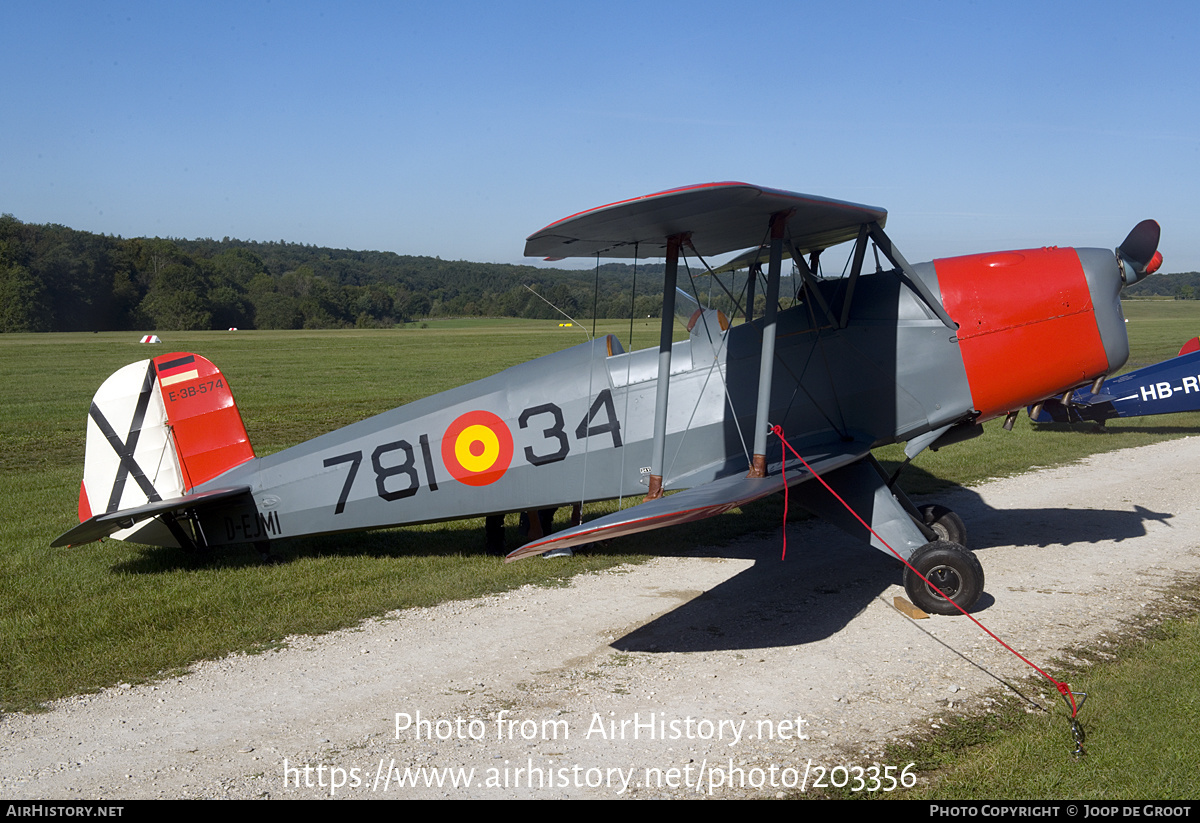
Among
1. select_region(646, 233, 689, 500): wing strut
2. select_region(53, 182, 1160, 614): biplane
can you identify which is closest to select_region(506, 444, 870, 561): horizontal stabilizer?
select_region(53, 182, 1160, 614): biplane

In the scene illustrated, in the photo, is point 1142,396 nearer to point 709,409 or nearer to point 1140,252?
point 1140,252

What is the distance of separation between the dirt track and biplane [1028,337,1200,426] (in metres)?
6.36

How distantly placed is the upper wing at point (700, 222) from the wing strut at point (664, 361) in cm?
15

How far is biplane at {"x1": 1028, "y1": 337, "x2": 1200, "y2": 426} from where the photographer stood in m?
12.7

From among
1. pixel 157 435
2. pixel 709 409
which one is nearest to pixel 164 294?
pixel 157 435

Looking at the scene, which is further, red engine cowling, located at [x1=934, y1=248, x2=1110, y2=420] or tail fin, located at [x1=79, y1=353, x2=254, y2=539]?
tail fin, located at [x1=79, y1=353, x2=254, y2=539]

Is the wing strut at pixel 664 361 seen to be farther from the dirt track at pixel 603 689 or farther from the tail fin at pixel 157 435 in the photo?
the tail fin at pixel 157 435

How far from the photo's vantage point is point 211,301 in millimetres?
81812

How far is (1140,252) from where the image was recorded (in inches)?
251

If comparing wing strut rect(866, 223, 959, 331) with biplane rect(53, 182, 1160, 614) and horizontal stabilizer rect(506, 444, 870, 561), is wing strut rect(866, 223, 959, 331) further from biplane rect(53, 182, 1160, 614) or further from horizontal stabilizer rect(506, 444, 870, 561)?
horizontal stabilizer rect(506, 444, 870, 561)

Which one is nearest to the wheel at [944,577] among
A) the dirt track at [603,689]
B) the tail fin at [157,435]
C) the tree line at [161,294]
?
the dirt track at [603,689]

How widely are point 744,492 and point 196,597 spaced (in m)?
4.23

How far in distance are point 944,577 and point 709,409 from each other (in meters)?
2.07

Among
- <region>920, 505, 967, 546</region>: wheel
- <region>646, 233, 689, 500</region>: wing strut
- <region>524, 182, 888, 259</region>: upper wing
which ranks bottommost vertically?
<region>920, 505, 967, 546</region>: wheel
